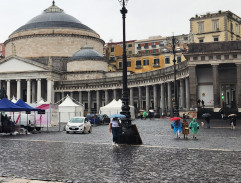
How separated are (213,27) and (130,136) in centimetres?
4618

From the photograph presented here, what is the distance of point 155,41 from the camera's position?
326 ft

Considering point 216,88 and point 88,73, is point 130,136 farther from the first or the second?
point 88,73

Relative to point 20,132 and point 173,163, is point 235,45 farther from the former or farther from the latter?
point 173,163

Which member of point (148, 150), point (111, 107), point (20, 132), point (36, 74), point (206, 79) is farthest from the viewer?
point (36, 74)

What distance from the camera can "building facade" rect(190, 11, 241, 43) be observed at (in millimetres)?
58594

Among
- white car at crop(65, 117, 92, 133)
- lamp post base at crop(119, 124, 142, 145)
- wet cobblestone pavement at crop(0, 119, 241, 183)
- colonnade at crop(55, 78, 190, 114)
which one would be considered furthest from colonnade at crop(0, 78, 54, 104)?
wet cobblestone pavement at crop(0, 119, 241, 183)

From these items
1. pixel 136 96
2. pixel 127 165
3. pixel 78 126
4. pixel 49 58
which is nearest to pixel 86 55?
Result: pixel 49 58

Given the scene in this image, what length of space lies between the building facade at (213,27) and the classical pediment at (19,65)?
3483 centimetres

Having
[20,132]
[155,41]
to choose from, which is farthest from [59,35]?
[20,132]

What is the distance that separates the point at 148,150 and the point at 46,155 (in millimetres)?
4518

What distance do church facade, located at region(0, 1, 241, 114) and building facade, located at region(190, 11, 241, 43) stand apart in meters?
9.99

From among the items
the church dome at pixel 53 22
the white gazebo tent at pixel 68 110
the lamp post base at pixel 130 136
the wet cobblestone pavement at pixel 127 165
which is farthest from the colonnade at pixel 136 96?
the wet cobblestone pavement at pixel 127 165

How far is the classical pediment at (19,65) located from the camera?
3027 inches

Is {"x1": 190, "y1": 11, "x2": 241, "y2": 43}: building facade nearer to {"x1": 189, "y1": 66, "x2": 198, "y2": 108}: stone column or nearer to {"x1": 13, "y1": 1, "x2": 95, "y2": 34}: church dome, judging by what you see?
{"x1": 189, "y1": 66, "x2": 198, "y2": 108}: stone column
